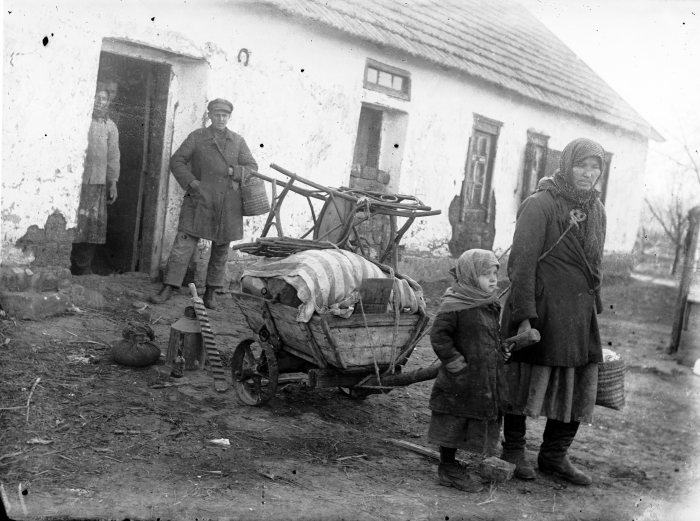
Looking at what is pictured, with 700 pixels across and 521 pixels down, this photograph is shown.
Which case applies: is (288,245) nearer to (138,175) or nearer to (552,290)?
(552,290)

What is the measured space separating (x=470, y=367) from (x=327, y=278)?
1054 millimetres

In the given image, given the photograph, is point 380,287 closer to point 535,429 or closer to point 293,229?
point 535,429

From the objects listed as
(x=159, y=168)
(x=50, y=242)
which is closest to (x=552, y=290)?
(x=50, y=242)

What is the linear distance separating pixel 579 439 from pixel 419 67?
676 centimetres

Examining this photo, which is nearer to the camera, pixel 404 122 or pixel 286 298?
pixel 286 298

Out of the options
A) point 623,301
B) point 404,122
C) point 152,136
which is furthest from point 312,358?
point 623,301

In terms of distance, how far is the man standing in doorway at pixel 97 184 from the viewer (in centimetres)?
654

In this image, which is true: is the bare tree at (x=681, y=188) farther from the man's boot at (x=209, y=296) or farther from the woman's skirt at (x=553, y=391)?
the man's boot at (x=209, y=296)

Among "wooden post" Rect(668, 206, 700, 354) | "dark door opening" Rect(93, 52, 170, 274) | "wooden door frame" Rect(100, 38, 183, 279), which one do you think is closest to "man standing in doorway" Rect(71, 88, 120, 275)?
"dark door opening" Rect(93, 52, 170, 274)

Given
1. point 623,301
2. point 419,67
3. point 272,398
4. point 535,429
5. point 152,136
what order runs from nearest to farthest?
point 272,398 < point 535,429 < point 152,136 < point 419,67 < point 623,301

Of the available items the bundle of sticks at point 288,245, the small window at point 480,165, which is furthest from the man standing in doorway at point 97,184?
the small window at point 480,165

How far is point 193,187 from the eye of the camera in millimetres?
6922

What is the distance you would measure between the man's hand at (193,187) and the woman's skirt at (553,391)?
397cm

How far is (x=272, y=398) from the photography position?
4.89m
